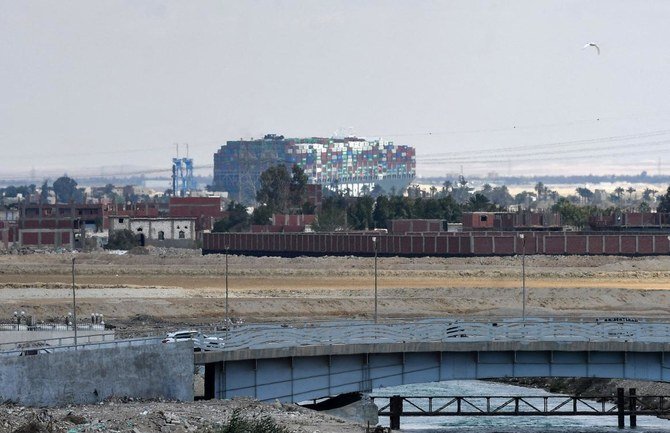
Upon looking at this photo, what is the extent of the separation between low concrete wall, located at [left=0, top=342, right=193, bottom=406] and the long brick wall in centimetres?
9993

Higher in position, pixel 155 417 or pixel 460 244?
pixel 460 244

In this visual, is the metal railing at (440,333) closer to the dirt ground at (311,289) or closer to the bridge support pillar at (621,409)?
the bridge support pillar at (621,409)

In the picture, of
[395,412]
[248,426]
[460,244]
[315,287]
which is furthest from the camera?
[460,244]

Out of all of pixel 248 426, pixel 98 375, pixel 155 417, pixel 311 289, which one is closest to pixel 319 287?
pixel 311 289

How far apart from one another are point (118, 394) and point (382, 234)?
120224 millimetres

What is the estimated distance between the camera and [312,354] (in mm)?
61625

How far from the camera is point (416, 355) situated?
210 feet

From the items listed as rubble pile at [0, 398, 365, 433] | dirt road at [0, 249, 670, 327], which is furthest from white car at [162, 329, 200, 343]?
dirt road at [0, 249, 670, 327]

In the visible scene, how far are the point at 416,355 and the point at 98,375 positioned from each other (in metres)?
13.1

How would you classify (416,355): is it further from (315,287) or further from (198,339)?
(315,287)

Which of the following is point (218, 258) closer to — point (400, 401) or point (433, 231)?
point (433, 231)

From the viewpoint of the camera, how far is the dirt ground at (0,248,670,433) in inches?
4230

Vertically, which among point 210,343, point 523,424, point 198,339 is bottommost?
point 523,424

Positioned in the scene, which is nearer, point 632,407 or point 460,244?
point 632,407
